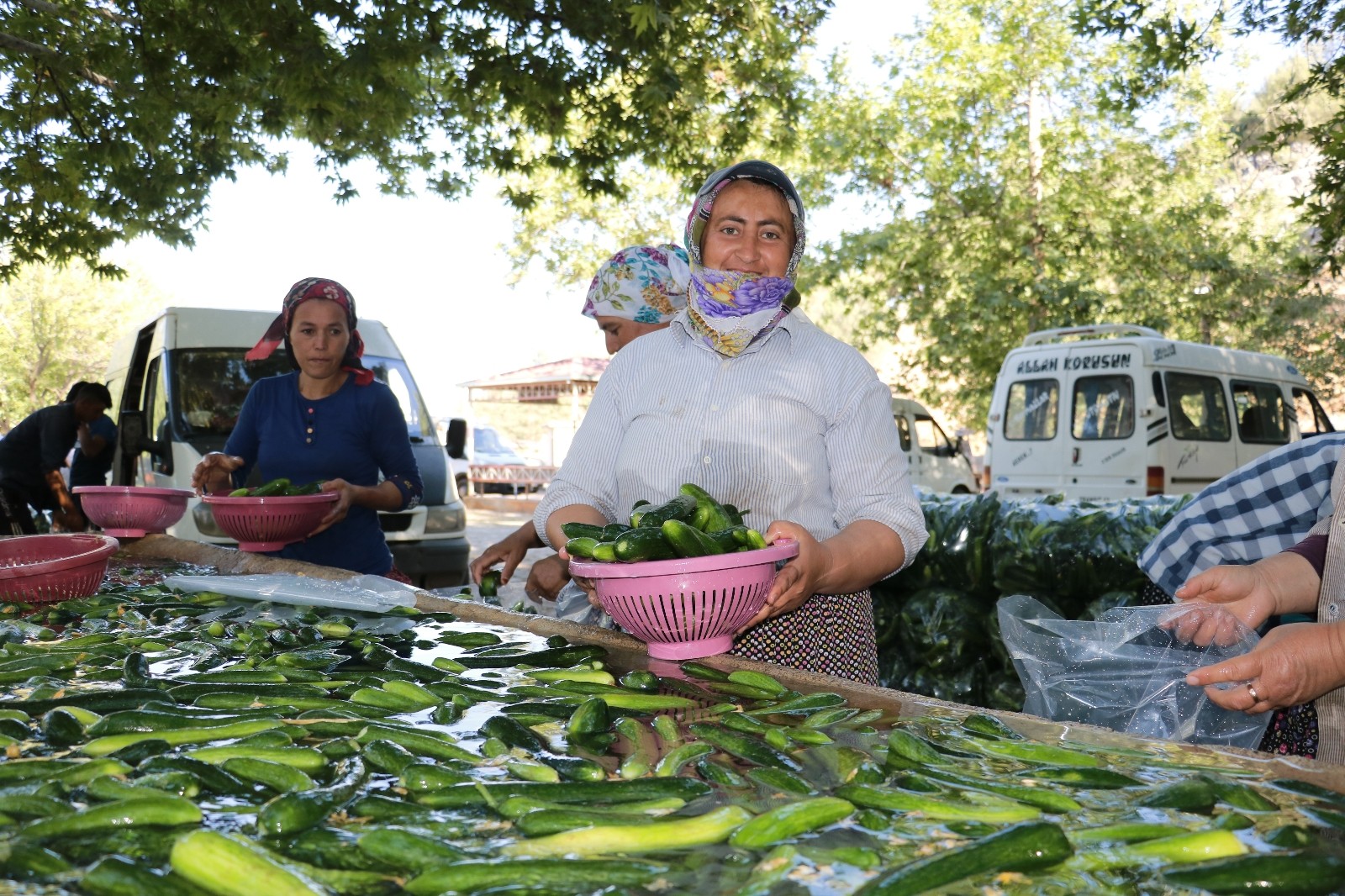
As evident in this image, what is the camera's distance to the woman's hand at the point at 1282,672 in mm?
2191

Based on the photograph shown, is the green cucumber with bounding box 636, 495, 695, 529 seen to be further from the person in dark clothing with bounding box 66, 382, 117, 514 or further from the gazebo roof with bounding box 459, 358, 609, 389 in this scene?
the gazebo roof with bounding box 459, 358, 609, 389

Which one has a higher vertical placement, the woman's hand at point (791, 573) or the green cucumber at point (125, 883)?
the woman's hand at point (791, 573)

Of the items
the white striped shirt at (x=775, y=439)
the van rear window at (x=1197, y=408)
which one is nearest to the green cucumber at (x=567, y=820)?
the white striped shirt at (x=775, y=439)

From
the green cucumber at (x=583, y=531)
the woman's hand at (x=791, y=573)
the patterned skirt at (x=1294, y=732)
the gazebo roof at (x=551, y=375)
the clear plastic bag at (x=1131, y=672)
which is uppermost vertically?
the gazebo roof at (x=551, y=375)

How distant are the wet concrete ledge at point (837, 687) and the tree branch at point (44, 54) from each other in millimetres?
6705

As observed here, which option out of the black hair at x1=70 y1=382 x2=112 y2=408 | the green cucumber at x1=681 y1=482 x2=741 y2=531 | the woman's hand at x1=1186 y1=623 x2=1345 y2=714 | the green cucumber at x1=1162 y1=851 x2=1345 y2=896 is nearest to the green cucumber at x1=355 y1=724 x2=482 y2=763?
the green cucumber at x1=681 y1=482 x2=741 y2=531

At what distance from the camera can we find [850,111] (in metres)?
21.2

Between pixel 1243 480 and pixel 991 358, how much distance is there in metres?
17.7

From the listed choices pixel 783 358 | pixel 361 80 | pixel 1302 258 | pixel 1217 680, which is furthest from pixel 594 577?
pixel 1302 258

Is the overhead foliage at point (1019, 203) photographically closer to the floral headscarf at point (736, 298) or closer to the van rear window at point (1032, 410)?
the van rear window at point (1032, 410)

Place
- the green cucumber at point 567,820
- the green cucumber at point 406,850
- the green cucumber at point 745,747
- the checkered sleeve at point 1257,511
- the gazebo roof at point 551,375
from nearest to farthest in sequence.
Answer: the green cucumber at point 406,850, the green cucumber at point 567,820, the green cucumber at point 745,747, the checkered sleeve at point 1257,511, the gazebo roof at point 551,375

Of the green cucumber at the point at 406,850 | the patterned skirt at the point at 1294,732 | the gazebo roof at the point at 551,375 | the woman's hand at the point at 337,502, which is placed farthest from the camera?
the gazebo roof at the point at 551,375

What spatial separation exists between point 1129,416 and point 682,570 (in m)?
12.6

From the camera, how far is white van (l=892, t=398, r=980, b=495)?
1827 centimetres
